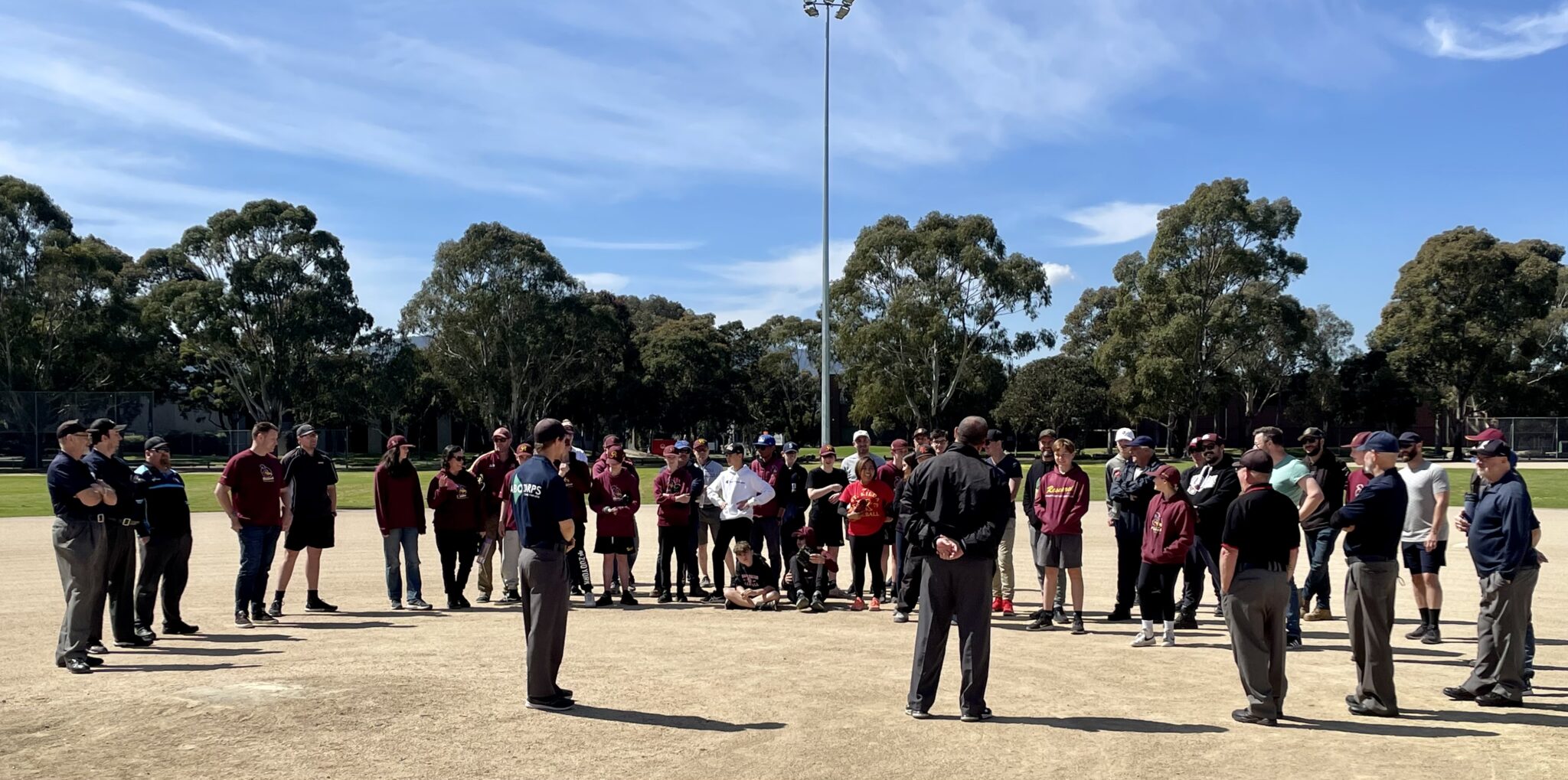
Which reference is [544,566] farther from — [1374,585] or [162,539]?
[1374,585]

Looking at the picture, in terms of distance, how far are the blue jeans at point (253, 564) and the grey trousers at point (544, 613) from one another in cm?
455

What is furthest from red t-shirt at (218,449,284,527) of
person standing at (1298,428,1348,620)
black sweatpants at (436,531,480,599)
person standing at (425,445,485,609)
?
person standing at (1298,428,1348,620)

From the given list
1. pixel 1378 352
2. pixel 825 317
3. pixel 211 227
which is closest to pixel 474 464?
pixel 825 317

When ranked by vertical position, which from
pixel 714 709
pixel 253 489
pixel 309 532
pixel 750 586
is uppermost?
pixel 253 489

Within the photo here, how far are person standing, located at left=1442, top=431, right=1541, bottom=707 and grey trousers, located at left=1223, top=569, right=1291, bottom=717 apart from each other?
5.00 feet

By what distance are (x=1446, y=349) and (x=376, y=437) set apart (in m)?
66.9

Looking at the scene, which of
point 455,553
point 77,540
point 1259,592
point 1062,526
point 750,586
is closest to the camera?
point 1259,592

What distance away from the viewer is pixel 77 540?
8.16m

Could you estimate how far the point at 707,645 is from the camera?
30.7 feet

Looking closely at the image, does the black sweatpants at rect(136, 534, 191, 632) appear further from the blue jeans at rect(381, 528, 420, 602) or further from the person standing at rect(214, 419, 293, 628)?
the blue jeans at rect(381, 528, 420, 602)

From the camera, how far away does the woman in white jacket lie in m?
11.7

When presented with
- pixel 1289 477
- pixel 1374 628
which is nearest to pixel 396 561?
pixel 1289 477

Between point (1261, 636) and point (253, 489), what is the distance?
29.0 feet

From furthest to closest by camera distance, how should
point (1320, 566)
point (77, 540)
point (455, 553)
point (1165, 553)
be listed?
point (455, 553) → point (1320, 566) → point (1165, 553) → point (77, 540)
